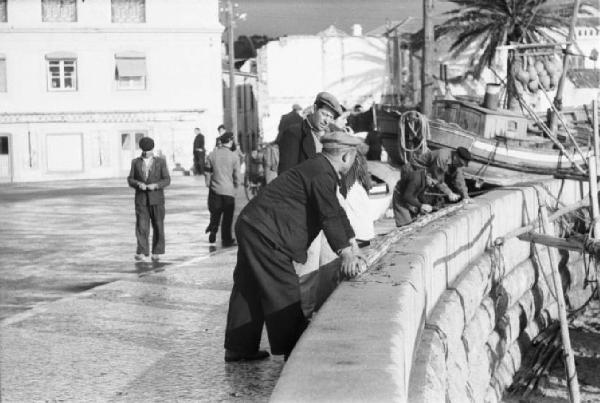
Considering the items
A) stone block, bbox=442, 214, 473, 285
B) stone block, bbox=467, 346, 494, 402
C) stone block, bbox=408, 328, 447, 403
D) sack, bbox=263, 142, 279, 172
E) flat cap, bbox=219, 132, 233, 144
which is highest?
flat cap, bbox=219, 132, 233, 144

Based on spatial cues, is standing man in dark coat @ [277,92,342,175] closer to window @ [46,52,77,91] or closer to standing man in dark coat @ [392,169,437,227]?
standing man in dark coat @ [392,169,437,227]

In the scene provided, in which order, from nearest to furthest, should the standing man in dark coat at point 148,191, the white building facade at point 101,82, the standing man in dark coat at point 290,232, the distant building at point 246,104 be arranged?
1. the standing man in dark coat at point 290,232
2. the standing man in dark coat at point 148,191
3. the white building facade at point 101,82
4. the distant building at point 246,104

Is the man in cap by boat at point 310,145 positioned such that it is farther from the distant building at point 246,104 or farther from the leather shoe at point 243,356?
the distant building at point 246,104

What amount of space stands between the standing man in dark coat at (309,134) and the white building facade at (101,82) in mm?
38432

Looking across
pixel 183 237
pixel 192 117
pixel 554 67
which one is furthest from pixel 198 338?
pixel 192 117

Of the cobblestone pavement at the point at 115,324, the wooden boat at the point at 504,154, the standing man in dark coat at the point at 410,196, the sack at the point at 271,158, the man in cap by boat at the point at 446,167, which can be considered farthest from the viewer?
the wooden boat at the point at 504,154

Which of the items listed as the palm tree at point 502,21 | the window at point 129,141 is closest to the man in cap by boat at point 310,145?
the palm tree at point 502,21

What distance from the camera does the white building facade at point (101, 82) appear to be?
4650 centimetres

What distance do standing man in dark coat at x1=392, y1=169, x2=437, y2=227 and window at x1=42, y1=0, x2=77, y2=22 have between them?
37941 mm

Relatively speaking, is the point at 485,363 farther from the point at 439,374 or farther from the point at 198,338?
the point at 439,374

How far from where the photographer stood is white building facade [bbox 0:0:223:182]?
46500 mm

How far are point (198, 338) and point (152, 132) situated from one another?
3984cm

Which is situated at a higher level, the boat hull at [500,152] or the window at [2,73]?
the window at [2,73]

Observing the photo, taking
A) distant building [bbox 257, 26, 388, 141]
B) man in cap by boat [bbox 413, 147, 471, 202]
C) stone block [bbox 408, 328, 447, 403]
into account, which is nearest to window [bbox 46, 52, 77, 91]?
distant building [bbox 257, 26, 388, 141]
